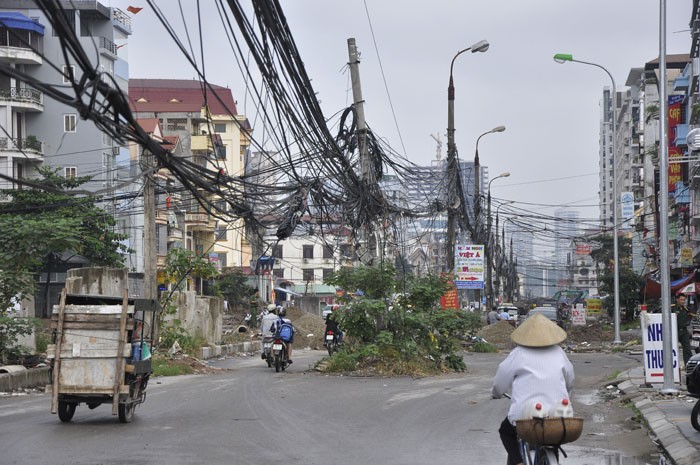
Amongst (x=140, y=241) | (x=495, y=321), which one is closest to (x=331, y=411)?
(x=495, y=321)

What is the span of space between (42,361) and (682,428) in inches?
575

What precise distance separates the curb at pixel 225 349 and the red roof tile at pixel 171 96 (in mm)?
43065

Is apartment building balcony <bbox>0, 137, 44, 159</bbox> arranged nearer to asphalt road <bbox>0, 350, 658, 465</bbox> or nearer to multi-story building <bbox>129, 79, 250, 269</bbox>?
multi-story building <bbox>129, 79, 250, 269</bbox>

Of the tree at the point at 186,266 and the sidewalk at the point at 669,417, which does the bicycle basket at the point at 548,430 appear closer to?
the sidewalk at the point at 669,417

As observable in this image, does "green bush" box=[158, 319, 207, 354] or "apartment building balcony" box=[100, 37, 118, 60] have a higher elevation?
"apartment building balcony" box=[100, 37, 118, 60]

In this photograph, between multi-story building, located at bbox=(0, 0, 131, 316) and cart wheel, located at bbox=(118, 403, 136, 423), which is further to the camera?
multi-story building, located at bbox=(0, 0, 131, 316)

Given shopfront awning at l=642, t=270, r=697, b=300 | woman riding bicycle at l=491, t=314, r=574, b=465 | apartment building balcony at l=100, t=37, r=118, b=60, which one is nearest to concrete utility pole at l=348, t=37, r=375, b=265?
woman riding bicycle at l=491, t=314, r=574, b=465

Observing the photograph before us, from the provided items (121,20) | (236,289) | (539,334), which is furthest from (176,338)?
(236,289)

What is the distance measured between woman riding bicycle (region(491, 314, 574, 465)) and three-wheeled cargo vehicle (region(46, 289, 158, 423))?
661 cm

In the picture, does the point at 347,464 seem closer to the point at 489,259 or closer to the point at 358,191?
the point at 358,191

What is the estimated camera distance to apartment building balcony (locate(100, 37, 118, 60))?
186 ft

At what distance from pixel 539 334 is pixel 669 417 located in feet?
21.7

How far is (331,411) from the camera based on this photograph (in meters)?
14.7

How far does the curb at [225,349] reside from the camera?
1176 inches
